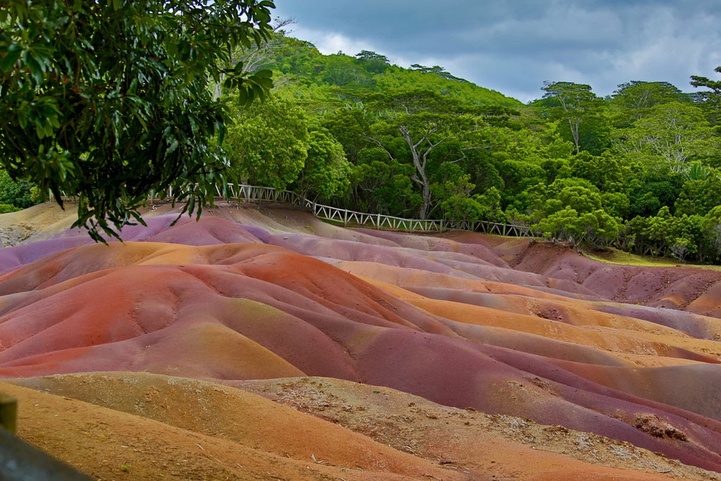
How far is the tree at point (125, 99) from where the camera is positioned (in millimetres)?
5797

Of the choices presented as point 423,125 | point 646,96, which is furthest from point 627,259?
point 646,96

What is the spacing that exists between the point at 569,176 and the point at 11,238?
50.5m

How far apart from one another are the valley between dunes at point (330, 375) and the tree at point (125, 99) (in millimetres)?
1587

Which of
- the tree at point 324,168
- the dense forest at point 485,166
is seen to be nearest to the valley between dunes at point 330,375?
the dense forest at point 485,166

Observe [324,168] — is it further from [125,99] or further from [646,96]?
[646,96]

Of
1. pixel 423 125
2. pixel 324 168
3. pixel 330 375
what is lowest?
pixel 330 375

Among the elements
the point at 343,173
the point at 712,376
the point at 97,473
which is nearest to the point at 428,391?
the point at 712,376

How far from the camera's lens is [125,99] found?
6.37 m

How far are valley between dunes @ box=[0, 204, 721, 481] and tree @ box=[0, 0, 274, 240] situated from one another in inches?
62.5

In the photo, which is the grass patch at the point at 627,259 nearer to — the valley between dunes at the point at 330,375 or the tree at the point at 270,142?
the valley between dunes at the point at 330,375

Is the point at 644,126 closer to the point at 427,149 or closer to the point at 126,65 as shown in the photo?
the point at 427,149

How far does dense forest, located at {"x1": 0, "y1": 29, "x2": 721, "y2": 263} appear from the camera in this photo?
5891 cm

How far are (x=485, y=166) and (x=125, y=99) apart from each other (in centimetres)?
6661

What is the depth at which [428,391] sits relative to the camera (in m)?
20.6
